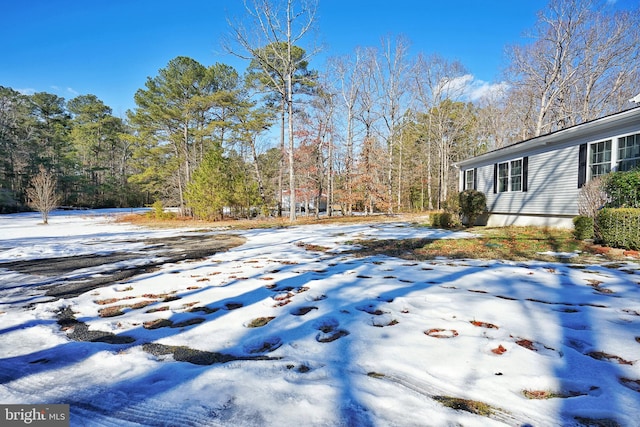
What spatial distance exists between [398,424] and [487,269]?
3799 mm

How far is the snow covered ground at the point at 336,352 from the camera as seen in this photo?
142 cm

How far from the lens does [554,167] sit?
8.90m

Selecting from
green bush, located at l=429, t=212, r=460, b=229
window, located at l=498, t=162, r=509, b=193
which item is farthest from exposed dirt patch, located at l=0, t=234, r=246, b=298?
window, located at l=498, t=162, r=509, b=193

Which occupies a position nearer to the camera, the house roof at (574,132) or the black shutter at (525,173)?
the house roof at (574,132)

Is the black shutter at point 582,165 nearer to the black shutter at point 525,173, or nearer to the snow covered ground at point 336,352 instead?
the black shutter at point 525,173

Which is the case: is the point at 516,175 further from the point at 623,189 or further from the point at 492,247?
the point at 492,247

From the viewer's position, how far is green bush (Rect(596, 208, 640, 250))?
5.66 m

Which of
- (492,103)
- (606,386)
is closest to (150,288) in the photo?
(606,386)

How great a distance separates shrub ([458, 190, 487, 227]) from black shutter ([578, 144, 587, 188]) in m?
3.09

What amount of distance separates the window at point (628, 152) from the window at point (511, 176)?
9.40 feet

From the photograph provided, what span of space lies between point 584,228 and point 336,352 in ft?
25.6

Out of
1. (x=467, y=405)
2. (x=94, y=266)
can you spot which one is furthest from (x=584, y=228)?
(x=94, y=266)

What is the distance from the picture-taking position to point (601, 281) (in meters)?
3.68

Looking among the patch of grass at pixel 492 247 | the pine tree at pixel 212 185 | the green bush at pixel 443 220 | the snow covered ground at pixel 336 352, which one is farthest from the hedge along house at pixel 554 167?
the pine tree at pixel 212 185
